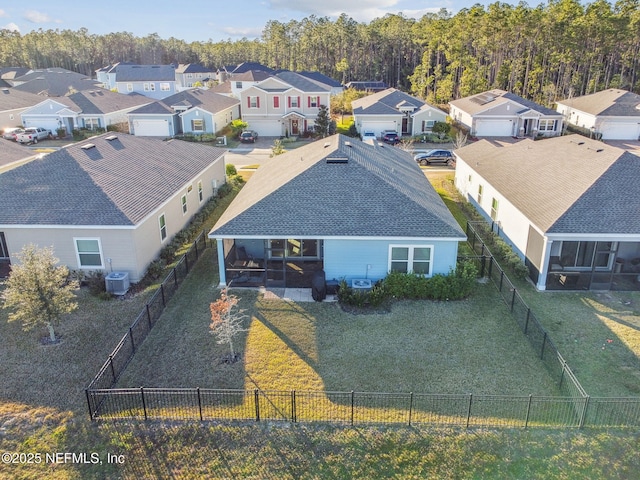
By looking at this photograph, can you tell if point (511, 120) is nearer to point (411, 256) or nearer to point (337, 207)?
point (411, 256)

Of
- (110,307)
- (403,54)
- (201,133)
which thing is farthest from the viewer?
(403,54)

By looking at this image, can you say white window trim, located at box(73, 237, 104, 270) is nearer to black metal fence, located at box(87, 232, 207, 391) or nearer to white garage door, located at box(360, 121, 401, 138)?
black metal fence, located at box(87, 232, 207, 391)

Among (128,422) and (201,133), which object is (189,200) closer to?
(128,422)

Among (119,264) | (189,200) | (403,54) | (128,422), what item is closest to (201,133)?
(189,200)

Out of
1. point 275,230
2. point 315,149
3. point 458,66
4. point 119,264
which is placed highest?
point 458,66

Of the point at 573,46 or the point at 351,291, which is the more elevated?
the point at 573,46

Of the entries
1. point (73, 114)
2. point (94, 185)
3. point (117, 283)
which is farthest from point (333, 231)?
point (73, 114)
